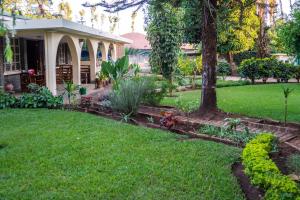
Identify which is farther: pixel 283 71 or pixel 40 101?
pixel 283 71

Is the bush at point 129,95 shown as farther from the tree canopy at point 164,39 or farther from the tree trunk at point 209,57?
the tree canopy at point 164,39

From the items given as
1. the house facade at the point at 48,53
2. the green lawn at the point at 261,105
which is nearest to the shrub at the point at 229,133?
the green lawn at the point at 261,105

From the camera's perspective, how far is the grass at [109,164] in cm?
468

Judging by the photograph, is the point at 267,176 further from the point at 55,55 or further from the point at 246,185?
the point at 55,55

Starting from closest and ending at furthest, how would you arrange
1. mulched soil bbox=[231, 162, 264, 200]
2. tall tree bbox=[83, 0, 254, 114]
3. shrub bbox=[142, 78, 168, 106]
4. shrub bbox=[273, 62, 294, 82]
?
mulched soil bbox=[231, 162, 264, 200]
tall tree bbox=[83, 0, 254, 114]
shrub bbox=[142, 78, 168, 106]
shrub bbox=[273, 62, 294, 82]

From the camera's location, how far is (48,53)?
43.2ft

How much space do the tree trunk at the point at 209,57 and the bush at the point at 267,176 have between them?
4.07 meters

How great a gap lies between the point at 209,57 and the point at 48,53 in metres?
6.40

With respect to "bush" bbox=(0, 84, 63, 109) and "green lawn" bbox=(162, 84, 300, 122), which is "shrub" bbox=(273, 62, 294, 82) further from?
"bush" bbox=(0, 84, 63, 109)

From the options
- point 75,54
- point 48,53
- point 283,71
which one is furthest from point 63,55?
point 283,71

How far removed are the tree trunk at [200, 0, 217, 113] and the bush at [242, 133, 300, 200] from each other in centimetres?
407

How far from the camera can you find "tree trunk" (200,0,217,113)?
9.78 m

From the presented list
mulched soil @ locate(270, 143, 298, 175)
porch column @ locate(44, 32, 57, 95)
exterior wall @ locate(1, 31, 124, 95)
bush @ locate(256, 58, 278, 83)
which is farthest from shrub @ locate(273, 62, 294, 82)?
mulched soil @ locate(270, 143, 298, 175)

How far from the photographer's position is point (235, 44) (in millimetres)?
29047
